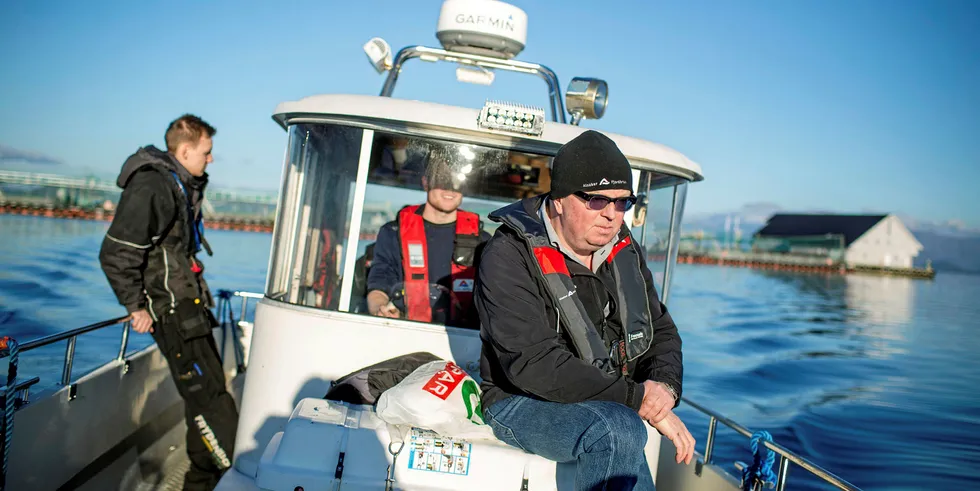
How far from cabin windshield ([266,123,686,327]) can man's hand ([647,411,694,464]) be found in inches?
46.3

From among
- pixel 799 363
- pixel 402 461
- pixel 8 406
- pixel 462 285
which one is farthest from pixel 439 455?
pixel 799 363

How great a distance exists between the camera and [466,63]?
13.4 feet

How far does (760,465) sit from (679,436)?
0.82 meters

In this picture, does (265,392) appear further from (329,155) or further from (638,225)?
(638,225)

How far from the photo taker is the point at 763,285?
43031 mm

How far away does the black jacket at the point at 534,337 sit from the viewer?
7.06ft

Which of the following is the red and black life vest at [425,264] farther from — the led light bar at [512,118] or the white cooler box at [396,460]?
the white cooler box at [396,460]

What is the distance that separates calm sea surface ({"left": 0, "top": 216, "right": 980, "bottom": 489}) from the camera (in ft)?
34.1

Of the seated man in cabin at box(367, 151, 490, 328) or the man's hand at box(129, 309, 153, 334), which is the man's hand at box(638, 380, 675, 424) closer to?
the seated man in cabin at box(367, 151, 490, 328)

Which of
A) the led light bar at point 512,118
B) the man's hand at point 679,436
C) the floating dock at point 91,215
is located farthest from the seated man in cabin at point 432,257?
the floating dock at point 91,215

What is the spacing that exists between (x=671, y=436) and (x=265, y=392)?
1.73 metres

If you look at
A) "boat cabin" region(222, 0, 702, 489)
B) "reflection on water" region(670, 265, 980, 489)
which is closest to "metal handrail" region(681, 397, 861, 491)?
"boat cabin" region(222, 0, 702, 489)

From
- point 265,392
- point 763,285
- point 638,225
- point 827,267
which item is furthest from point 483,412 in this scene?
point 827,267

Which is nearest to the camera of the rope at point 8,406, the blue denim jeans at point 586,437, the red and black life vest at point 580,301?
the blue denim jeans at point 586,437
